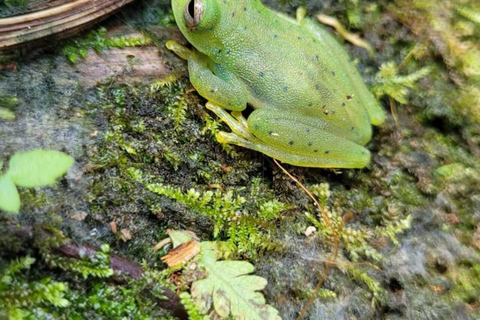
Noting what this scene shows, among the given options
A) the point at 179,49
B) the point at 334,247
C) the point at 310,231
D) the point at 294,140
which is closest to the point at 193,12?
the point at 179,49

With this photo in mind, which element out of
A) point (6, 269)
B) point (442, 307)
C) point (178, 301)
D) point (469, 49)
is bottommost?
point (442, 307)

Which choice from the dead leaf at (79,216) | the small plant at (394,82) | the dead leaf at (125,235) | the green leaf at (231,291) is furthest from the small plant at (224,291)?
the small plant at (394,82)

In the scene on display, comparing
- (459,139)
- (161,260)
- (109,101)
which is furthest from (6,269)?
(459,139)

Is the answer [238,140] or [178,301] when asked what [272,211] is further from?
[178,301]

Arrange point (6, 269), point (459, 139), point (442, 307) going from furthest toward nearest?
1. point (459, 139)
2. point (442, 307)
3. point (6, 269)

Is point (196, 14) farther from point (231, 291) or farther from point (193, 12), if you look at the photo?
point (231, 291)

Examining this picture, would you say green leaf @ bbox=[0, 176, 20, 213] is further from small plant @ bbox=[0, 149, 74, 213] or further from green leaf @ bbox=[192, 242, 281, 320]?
green leaf @ bbox=[192, 242, 281, 320]

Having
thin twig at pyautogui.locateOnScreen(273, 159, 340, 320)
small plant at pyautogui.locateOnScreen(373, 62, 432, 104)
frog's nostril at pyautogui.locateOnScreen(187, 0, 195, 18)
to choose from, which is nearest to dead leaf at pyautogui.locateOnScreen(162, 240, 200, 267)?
thin twig at pyautogui.locateOnScreen(273, 159, 340, 320)
